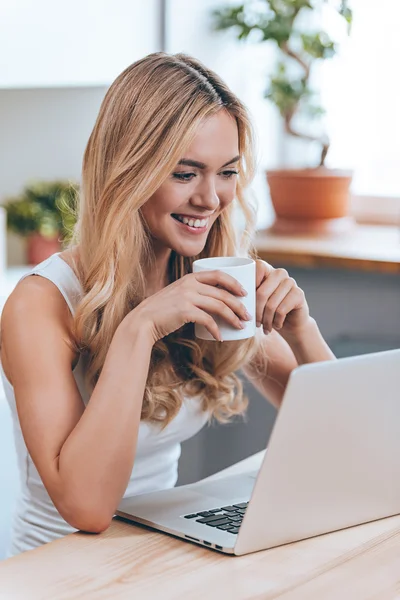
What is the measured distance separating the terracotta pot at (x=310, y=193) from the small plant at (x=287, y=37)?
0.26 feet

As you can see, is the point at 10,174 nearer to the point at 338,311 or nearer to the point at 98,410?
the point at 338,311

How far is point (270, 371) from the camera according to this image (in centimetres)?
166

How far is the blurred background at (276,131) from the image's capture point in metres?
2.21

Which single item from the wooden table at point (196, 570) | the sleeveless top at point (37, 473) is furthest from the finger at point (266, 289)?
the wooden table at point (196, 570)

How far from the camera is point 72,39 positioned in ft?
6.87

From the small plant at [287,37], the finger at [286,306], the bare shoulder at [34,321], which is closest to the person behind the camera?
the bare shoulder at [34,321]

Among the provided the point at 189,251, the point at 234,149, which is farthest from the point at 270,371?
the point at 234,149

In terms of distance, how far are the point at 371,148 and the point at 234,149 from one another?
4.93ft

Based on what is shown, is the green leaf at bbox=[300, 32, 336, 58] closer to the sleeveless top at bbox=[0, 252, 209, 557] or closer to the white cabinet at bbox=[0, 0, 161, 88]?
the white cabinet at bbox=[0, 0, 161, 88]

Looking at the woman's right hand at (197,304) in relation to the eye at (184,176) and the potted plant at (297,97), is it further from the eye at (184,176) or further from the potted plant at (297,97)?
the potted plant at (297,97)

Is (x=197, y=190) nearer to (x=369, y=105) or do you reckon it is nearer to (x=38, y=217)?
(x=38, y=217)

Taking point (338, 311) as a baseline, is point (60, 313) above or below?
above

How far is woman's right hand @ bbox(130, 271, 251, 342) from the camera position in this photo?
1176mm

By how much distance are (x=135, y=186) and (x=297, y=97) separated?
134 centimetres
